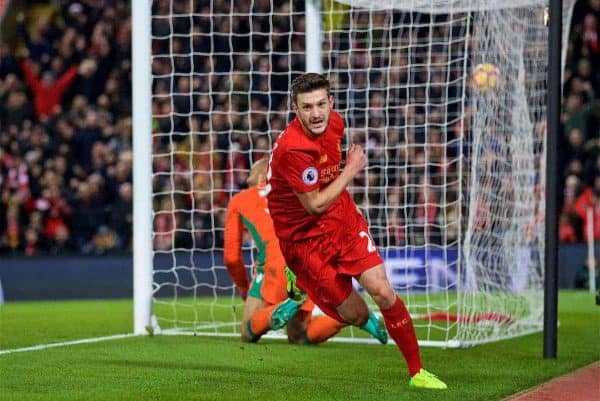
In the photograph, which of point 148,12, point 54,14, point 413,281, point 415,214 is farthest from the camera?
point 54,14

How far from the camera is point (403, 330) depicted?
6676mm

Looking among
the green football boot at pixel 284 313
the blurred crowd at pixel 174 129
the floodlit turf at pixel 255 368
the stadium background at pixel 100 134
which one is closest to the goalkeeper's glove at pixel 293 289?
the floodlit turf at pixel 255 368

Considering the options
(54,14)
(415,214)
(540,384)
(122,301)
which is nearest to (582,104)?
(415,214)

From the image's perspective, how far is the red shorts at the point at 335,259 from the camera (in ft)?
22.3

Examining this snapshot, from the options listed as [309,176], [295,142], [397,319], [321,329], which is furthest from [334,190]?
[321,329]

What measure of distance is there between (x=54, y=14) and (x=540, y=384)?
51.1ft

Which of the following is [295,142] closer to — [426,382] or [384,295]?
[384,295]

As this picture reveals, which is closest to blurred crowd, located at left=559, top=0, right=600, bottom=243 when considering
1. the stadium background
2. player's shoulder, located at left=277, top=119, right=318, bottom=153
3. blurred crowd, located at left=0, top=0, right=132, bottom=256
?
the stadium background

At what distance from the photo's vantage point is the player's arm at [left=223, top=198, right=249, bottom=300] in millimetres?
9414

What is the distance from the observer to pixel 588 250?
16.6 meters

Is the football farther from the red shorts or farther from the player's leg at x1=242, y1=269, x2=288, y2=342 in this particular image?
the red shorts

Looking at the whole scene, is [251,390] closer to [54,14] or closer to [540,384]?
[540,384]

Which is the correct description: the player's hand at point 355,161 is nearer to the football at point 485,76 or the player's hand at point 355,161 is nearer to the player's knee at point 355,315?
the player's knee at point 355,315

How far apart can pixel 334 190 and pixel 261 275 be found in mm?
2988
